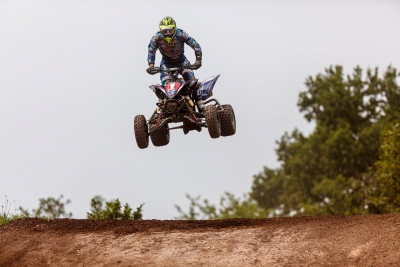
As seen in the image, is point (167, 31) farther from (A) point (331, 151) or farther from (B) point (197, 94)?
(A) point (331, 151)

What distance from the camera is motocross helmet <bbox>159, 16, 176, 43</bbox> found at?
62.3ft

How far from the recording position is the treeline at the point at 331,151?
52750 mm

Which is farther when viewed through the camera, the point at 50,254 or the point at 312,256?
the point at 50,254

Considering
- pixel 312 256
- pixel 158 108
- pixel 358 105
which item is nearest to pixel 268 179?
pixel 358 105

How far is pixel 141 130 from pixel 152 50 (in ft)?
6.20

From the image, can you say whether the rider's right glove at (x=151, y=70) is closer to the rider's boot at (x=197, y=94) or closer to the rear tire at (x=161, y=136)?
the rider's boot at (x=197, y=94)

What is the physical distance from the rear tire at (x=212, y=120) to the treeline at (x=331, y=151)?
2977 cm

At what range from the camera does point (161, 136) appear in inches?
785

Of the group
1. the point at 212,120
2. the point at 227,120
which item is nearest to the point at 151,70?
the point at 212,120

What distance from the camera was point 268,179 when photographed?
7006 centimetres

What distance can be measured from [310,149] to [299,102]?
547 centimetres

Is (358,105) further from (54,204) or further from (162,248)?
(162,248)

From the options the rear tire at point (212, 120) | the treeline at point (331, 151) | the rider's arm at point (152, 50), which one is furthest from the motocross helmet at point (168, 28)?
the treeline at point (331, 151)

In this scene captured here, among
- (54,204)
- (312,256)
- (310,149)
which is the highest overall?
(310,149)
